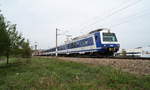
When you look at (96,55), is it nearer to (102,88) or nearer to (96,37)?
(96,37)

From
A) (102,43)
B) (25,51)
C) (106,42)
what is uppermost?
(106,42)

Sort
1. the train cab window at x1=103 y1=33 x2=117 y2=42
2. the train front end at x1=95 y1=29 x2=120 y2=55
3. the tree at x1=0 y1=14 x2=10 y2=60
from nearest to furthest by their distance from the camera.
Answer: the tree at x1=0 y1=14 x2=10 y2=60 → the train front end at x1=95 y1=29 x2=120 y2=55 → the train cab window at x1=103 y1=33 x2=117 y2=42

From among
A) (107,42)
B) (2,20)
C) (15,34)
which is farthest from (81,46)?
(2,20)

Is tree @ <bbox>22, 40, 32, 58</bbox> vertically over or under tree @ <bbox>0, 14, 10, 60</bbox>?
under

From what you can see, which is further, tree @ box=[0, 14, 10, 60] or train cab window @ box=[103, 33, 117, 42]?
train cab window @ box=[103, 33, 117, 42]

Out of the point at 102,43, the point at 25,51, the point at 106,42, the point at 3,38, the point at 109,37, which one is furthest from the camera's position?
the point at 109,37

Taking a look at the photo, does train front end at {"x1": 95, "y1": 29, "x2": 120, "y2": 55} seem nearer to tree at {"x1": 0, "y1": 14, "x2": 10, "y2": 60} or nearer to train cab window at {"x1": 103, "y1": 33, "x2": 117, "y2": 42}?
train cab window at {"x1": 103, "y1": 33, "x2": 117, "y2": 42}

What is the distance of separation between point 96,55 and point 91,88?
43.7ft

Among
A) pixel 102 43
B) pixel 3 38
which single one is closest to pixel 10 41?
pixel 3 38

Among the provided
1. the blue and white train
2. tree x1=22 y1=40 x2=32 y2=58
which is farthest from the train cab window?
tree x1=22 y1=40 x2=32 y2=58

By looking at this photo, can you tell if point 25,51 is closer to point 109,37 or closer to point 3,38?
point 3,38

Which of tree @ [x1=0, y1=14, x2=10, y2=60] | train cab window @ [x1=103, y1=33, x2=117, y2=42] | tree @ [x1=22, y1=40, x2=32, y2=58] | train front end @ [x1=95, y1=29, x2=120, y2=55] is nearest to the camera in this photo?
tree @ [x1=0, y1=14, x2=10, y2=60]

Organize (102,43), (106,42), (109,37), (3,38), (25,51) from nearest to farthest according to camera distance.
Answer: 1. (3,38)
2. (25,51)
3. (102,43)
4. (106,42)
5. (109,37)

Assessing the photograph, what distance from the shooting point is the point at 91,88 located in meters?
4.19
